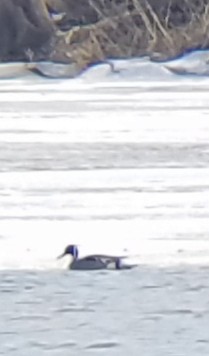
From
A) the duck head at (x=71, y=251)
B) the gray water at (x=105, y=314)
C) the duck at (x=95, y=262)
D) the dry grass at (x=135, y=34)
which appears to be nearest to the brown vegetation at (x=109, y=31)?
the dry grass at (x=135, y=34)

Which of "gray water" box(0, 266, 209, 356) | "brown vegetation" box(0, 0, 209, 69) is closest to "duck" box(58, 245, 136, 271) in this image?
"gray water" box(0, 266, 209, 356)

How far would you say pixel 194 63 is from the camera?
14.2 metres

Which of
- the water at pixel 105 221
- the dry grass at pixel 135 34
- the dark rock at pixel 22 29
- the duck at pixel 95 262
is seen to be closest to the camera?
the water at pixel 105 221

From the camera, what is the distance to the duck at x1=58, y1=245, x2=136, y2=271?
3516 millimetres

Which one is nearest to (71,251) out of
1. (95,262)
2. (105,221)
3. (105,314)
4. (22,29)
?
(95,262)

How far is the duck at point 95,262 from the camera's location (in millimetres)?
3516

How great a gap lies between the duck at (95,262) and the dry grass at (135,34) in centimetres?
1094

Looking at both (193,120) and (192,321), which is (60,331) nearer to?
(192,321)

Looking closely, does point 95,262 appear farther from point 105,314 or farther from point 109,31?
point 109,31

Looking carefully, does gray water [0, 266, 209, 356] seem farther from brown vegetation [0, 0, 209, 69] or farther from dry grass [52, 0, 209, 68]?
brown vegetation [0, 0, 209, 69]

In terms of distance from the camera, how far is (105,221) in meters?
4.59

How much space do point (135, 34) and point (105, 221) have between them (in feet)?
46.2

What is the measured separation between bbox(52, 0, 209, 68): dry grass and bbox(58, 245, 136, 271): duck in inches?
431

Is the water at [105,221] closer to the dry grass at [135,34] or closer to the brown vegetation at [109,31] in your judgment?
the dry grass at [135,34]
